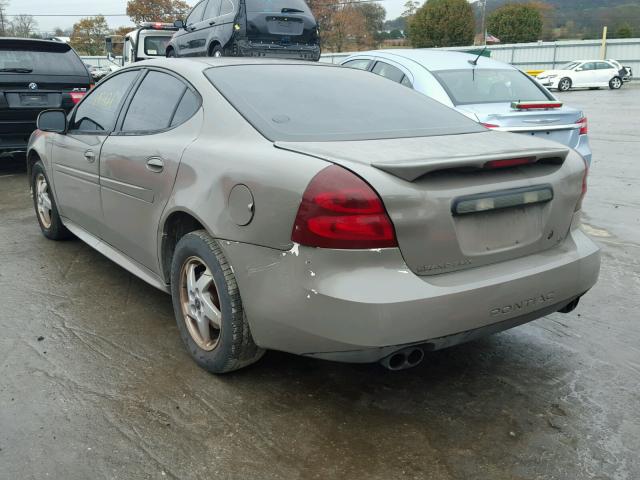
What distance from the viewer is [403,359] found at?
262cm

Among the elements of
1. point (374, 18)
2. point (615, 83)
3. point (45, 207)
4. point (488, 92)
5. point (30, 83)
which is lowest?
point (615, 83)

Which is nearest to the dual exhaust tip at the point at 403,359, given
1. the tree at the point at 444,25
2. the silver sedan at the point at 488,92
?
the silver sedan at the point at 488,92

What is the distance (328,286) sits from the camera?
8.13 ft

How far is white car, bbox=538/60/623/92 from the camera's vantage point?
106ft

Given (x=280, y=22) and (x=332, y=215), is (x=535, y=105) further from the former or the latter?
(x=280, y=22)

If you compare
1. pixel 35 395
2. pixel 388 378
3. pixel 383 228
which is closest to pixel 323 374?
pixel 388 378

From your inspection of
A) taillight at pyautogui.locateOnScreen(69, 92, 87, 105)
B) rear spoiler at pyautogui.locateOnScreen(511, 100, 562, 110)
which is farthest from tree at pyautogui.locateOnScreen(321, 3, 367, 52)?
rear spoiler at pyautogui.locateOnScreen(511, 100, 562, 110)

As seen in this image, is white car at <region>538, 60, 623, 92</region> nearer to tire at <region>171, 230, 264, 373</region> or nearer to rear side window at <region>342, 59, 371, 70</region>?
rear side window at <region>342, 59, 371, 70</region>

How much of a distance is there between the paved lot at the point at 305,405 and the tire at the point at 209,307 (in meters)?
0.14

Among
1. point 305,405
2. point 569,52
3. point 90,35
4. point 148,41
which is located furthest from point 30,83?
point 90,35

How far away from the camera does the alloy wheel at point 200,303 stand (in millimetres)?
3109

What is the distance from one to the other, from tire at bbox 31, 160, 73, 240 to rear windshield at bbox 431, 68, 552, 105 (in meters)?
3.78

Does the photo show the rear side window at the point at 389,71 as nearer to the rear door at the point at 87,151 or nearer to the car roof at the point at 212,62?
the car roof at the point at 212,62

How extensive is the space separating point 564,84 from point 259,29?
83.9ft
